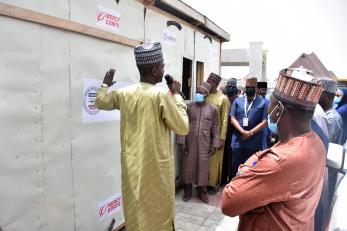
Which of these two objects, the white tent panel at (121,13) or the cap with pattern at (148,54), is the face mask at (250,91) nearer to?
the white tent panel at (121,13)

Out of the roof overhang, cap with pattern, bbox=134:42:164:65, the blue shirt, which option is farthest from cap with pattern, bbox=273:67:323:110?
the blue shirt

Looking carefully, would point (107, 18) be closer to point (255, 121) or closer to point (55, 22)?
point (55, 22)

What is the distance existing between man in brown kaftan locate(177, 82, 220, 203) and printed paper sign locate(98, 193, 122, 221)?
164 cm

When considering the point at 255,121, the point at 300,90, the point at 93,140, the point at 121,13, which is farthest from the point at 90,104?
the point at 255,121

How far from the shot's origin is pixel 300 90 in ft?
4.86

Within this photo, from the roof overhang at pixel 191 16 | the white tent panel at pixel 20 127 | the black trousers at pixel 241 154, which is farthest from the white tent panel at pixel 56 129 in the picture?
the black trousers at pixel 241 154

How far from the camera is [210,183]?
5.36 m

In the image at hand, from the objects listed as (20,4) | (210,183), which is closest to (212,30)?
(210,183)

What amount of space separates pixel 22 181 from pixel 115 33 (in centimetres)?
187

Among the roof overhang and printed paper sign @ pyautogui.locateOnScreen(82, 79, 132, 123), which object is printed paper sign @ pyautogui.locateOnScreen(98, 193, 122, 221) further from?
the roof overhang

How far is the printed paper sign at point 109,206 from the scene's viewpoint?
10.7ft

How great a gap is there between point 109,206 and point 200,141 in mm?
1990

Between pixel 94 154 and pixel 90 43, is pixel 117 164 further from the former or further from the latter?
pixel 90 43

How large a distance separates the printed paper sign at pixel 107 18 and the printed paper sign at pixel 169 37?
1.28m
